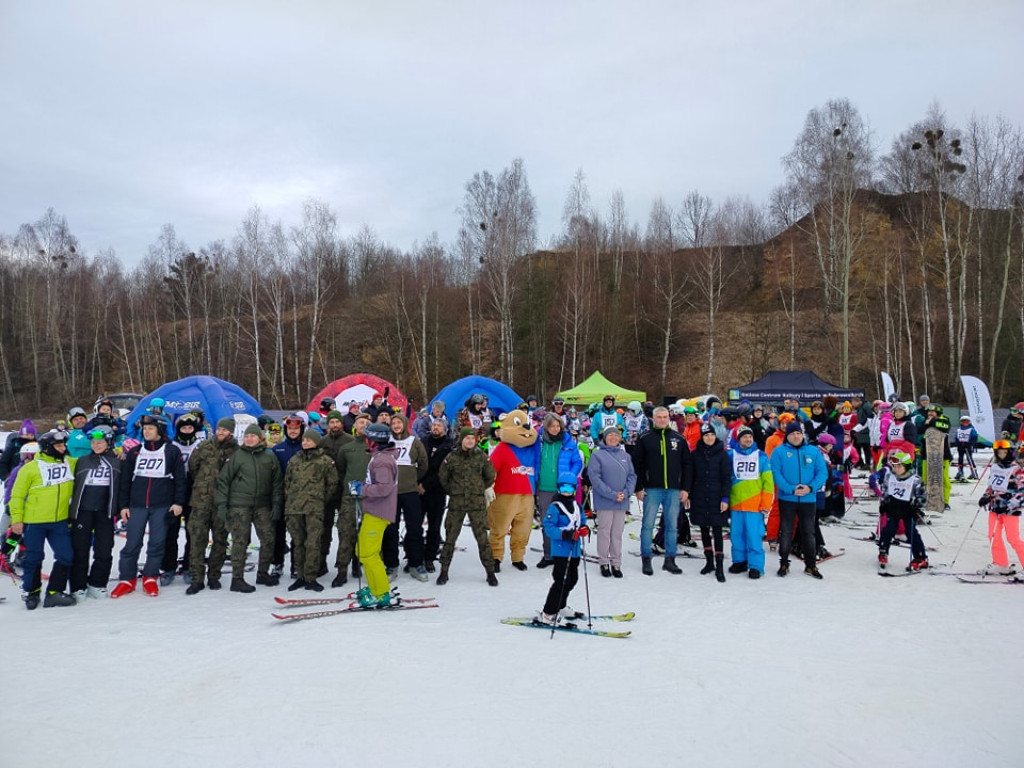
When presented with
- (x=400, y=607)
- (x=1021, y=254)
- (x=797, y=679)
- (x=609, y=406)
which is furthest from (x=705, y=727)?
(x=1021, y=254)

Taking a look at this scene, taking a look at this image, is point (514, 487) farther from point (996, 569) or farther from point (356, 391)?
point (356, 391)

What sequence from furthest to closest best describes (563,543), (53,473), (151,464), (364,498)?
1. (151,464)
2. (53,473)
3. (364,498)
4. (563,543)

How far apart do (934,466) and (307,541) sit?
35.8 feet

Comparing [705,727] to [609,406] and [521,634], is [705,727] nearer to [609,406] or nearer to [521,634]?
[521,634]

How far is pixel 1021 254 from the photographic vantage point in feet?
92.3

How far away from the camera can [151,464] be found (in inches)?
255

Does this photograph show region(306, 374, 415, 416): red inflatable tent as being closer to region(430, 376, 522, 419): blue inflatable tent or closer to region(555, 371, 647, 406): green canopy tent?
region(430, 376, 522, 419): blue inflatable tent

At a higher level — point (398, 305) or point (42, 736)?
point (398, 305)

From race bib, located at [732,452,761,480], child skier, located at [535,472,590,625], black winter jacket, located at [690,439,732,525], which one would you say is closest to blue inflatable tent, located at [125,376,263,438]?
black winter jacket, located at [690,439,732,525]

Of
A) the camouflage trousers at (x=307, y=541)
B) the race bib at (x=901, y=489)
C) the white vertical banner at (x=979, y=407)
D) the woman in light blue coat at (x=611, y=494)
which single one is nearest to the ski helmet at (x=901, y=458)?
the race bib at (x=901, y=489)

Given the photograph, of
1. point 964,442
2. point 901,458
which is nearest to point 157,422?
point 901,458

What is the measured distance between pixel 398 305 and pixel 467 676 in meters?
33.7

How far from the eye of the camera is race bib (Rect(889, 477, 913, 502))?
7.29 metres

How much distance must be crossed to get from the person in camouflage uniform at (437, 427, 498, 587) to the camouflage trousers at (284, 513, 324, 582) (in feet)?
4.54
